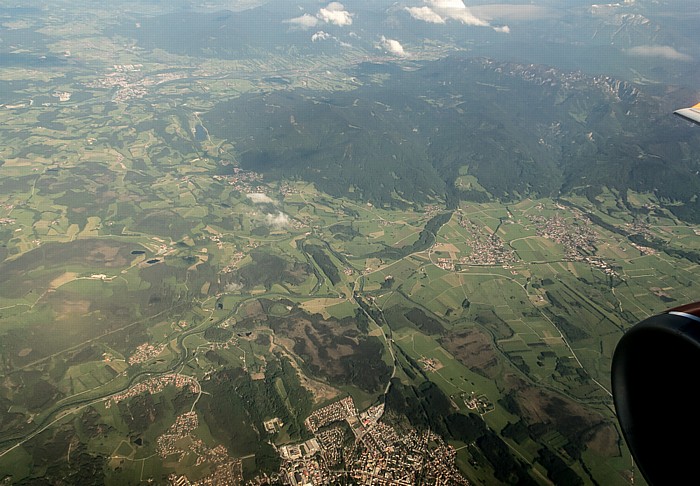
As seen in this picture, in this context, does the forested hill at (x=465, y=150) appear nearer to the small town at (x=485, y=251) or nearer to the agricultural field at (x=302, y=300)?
the agricultural field at (x=302, y=300)

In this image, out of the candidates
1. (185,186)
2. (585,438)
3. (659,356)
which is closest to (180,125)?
(185,186)

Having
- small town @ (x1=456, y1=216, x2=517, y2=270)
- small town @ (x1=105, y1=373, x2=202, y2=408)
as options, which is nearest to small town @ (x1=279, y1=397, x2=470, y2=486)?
small town @ (x1=105, y1=373, x2=202, y2=408)

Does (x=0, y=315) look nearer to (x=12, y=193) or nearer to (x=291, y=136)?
(x=12, y=193)

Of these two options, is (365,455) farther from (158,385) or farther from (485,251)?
(485,251)

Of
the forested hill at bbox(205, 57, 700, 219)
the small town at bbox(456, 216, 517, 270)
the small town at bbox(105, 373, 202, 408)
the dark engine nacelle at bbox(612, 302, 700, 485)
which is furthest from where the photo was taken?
the forested hill at bbox(205, 57, 700, 219)

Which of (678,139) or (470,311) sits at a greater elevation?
(678,139)

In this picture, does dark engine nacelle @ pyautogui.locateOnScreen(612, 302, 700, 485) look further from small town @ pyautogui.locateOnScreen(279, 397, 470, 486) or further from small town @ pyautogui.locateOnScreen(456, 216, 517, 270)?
small town @ pyautogui.locateOnScreen(456, 216, 517, 270)

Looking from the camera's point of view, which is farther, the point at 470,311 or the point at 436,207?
the point at 436,207

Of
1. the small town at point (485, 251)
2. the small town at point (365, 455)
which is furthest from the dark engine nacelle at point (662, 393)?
the small town at point (485, 251)
